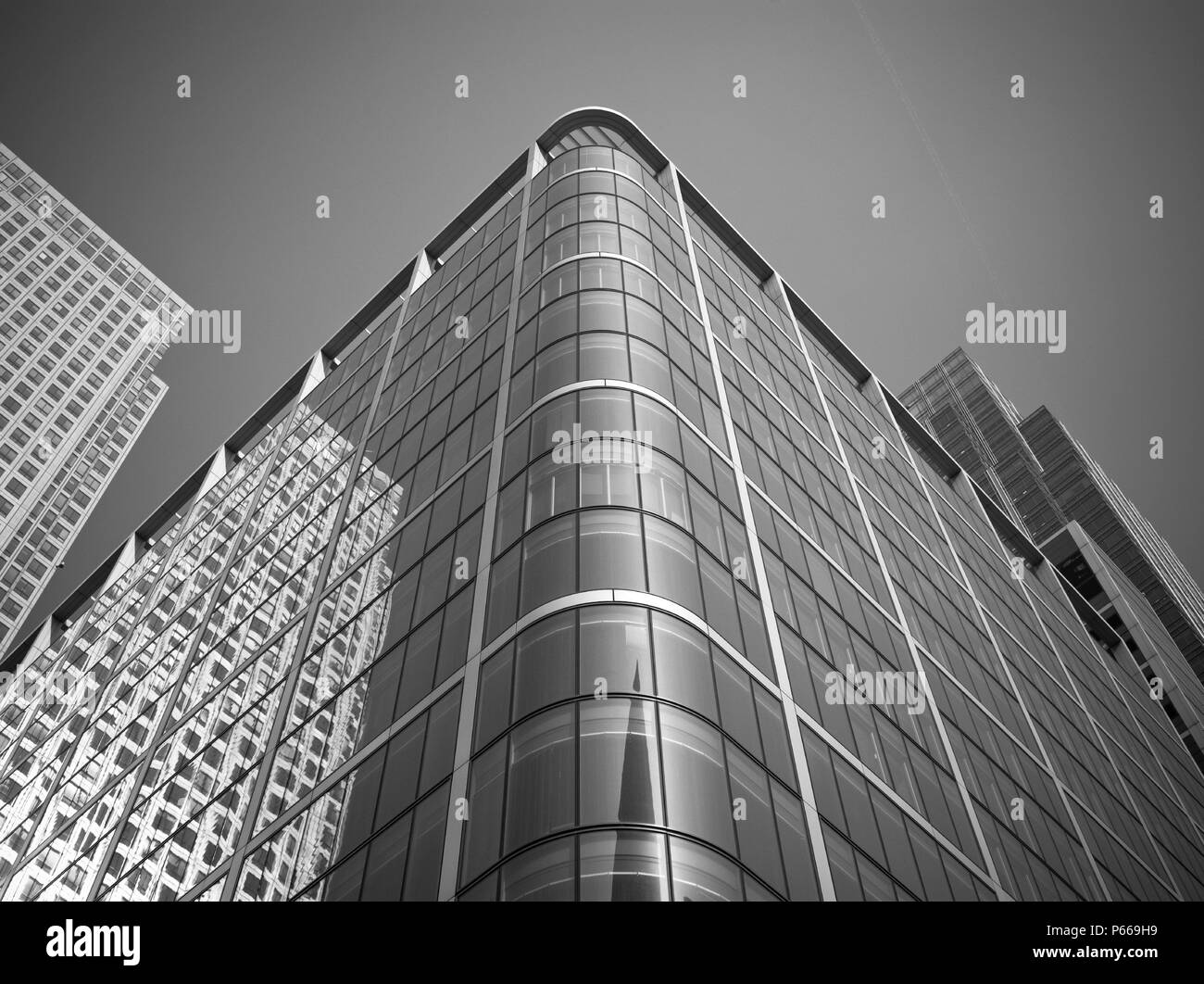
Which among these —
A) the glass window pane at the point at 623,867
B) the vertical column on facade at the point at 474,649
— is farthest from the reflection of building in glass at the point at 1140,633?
the glass window pane at the point at 623,867

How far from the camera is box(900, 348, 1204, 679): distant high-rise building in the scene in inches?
5896

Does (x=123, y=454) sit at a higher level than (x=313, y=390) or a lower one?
higher

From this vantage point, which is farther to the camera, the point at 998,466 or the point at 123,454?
the point at 998,466

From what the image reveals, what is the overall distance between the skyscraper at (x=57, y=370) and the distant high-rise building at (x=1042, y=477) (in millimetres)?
117134

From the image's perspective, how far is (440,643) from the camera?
26.5 metres

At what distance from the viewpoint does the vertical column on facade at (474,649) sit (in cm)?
2055

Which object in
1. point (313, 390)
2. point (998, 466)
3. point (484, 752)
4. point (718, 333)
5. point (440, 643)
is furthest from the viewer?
point (998, 466)

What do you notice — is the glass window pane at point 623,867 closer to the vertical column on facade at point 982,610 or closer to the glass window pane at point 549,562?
the glass window pane at point 549,562

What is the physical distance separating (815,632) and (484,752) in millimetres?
11177

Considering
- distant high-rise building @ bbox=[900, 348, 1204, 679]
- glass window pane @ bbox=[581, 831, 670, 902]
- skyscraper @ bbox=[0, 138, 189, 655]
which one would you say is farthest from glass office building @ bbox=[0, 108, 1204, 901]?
distant high-rise building @ bbox=[900, 348, 1204, 679]

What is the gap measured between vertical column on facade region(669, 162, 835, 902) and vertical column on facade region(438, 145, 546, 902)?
6501 millimetres

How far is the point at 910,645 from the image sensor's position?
35.6m
